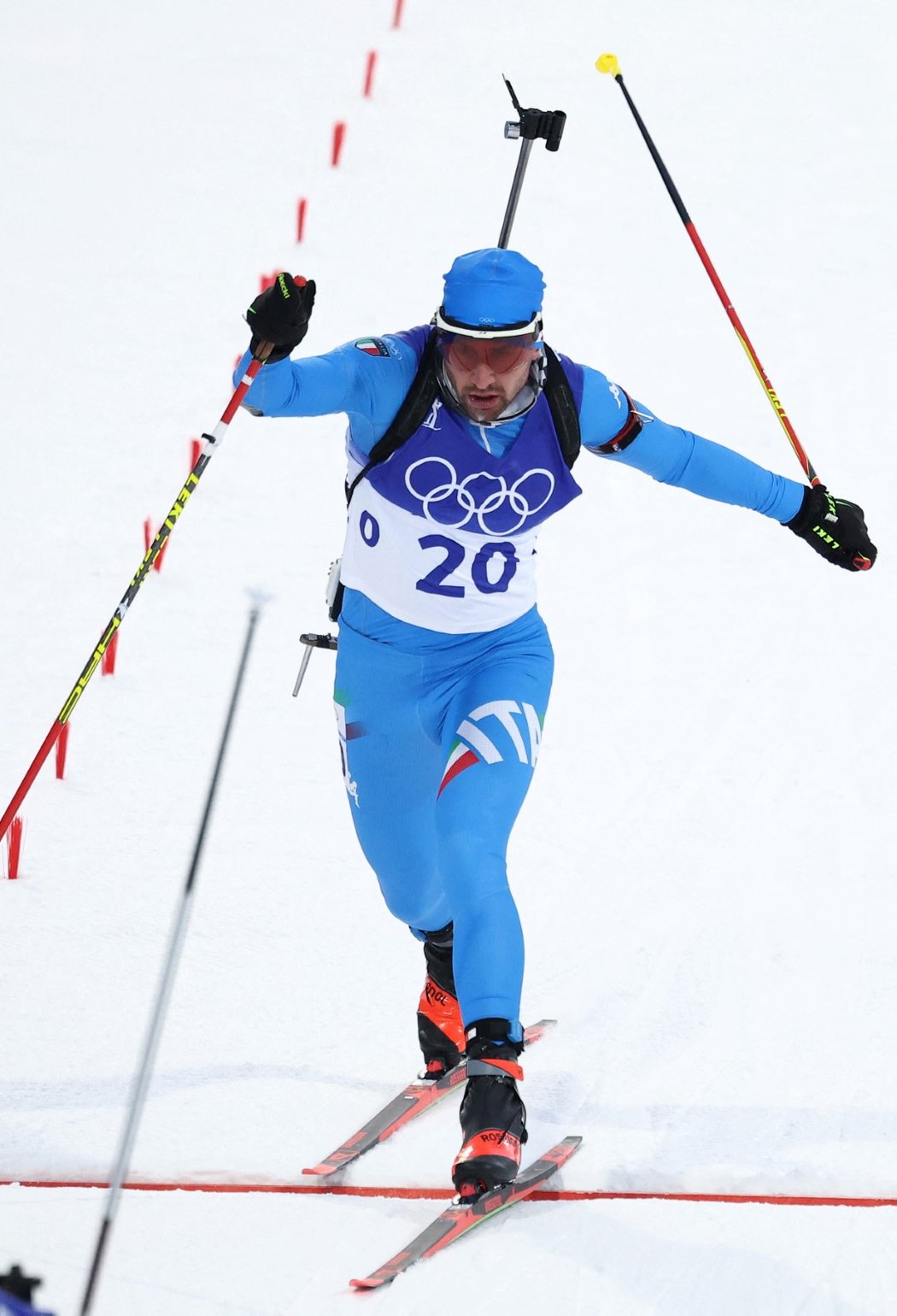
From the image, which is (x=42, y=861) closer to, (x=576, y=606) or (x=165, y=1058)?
(x=165, y=1058)

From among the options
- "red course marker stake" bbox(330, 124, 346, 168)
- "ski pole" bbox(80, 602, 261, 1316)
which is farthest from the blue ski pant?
"red course marker stake" bbox(330, 124, 346, 168)

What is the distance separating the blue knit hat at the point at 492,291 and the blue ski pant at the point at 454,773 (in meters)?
0.74

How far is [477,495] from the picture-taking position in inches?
131

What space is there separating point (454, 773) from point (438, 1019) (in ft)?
3.35

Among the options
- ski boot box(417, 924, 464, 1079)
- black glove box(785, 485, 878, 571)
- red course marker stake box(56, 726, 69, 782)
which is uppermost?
red course marker stake box(56, 726, 69, 782)

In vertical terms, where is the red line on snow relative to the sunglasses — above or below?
below

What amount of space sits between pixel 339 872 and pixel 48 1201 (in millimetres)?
1741

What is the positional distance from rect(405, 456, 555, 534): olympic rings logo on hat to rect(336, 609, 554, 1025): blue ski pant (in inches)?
11.7

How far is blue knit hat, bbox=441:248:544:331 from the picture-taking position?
3.17m

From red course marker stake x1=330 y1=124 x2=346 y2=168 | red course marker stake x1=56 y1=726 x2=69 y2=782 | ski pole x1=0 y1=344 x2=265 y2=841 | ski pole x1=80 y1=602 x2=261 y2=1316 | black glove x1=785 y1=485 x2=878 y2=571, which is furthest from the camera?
red course marker stake x1=330 y1=124 x2=346 y2=168

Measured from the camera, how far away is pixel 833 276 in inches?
348

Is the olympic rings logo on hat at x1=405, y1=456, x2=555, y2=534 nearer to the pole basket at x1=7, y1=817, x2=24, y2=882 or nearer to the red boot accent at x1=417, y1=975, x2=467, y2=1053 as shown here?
the red boot accent at x1=417, y1=975, x2=467, y2=1053

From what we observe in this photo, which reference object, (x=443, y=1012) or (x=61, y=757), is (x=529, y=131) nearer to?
(x=443, y=1012)

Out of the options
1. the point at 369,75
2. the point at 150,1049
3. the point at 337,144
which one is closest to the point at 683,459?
the point at 150,1049
